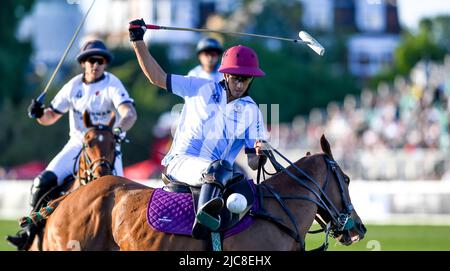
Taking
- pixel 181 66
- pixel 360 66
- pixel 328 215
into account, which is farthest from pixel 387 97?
pixel 360 66

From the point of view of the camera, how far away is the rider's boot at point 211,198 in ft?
26.6

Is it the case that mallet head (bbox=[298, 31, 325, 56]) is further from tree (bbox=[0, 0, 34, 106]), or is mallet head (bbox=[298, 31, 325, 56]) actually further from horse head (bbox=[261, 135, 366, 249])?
tree (bbox=[0, 0, 34, 106])

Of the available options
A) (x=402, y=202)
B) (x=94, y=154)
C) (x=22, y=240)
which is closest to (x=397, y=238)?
(x=402, y=202)

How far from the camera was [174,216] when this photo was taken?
27.3 ft

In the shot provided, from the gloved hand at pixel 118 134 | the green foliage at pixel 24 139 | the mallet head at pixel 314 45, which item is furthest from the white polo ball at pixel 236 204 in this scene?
the green foliage at pixel 24 139

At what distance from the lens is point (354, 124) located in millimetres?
34688

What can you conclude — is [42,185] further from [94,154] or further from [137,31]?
[137,31]

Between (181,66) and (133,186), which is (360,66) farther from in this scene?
(133,186)

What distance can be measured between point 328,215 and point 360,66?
81551 mm

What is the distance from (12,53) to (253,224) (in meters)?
36.1

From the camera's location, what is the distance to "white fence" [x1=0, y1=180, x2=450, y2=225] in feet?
79.0

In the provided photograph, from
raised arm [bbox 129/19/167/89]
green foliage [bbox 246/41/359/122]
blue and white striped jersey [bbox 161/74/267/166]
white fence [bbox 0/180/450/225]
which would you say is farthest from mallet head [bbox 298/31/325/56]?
green foliage [bbox 246/41/359/122]

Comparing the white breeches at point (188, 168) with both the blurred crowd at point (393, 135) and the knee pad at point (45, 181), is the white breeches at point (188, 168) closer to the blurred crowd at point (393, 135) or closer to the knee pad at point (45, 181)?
the knee pad at point (45, 181)
